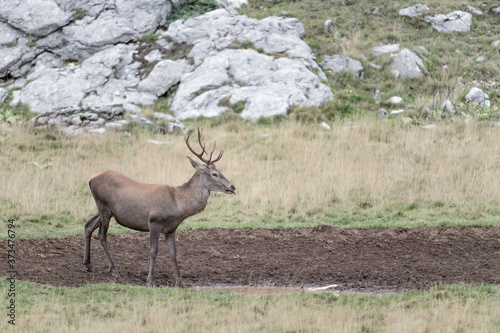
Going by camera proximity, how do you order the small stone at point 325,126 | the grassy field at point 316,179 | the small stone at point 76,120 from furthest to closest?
the small stone at point 76,120, the small stone at point 325,126, the grassy field at point 316,179

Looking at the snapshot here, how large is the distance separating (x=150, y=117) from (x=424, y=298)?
46.0 feet

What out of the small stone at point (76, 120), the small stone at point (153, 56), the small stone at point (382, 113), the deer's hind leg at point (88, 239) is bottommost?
the small stone at point (382, 113)

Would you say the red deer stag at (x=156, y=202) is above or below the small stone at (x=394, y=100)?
above

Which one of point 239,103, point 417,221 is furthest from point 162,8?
point 417,221

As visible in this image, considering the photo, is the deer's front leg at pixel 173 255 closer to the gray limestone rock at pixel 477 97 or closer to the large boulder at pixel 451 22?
the gray limestone rock at pixel 477 97

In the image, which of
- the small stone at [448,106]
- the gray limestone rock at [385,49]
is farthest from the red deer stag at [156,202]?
the gray limestone rock at [385,49]

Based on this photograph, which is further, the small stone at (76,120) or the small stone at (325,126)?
the small stone at (76,120)

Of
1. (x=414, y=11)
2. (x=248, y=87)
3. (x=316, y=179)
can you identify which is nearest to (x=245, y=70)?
(x=248, y=87)

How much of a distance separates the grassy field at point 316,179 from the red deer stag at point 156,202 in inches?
36.4

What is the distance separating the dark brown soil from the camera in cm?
945

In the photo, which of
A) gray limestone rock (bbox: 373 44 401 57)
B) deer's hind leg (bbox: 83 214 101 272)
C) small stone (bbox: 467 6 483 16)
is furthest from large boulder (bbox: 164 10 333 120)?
deer's hind leg (bbox: 83 214 101 272)

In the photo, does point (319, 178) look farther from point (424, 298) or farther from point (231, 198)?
point (424, 298)

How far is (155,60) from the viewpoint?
23469 millimetres

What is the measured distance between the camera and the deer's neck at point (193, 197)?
9.21 meters
